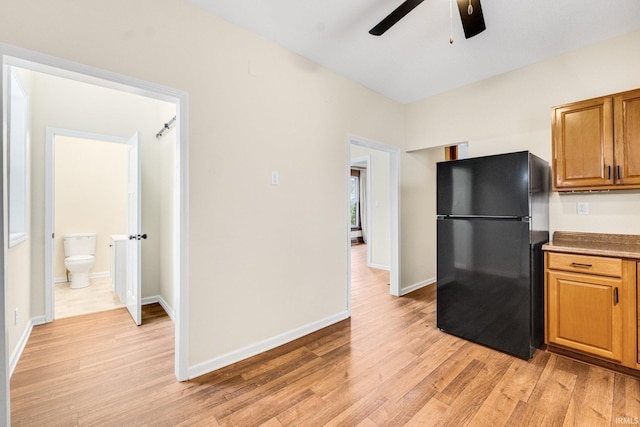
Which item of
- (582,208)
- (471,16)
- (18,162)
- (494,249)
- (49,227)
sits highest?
(471,16)

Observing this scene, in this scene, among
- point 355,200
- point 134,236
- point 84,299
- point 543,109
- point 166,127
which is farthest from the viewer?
point 355,200

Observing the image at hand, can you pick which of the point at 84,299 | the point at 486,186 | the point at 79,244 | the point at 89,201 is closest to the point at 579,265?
the point at 486,186

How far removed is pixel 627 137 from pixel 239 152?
10.0 feet

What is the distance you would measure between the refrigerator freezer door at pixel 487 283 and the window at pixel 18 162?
3844 millimetres

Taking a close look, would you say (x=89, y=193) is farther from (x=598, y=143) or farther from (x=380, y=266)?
(x=598, y=143)

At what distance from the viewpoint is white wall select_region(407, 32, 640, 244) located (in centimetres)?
236

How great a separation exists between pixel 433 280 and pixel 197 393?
12.1 feet

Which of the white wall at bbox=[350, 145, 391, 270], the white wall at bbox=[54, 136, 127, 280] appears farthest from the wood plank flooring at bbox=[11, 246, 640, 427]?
the white wall at bbox=[350, 145, 391, 270]

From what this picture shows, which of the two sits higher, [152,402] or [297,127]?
[297,127]

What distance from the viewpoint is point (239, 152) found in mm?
2225

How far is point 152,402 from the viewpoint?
1.73 meters

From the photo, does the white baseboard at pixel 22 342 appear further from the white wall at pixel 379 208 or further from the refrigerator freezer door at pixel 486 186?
the white wall at pixel 379 208

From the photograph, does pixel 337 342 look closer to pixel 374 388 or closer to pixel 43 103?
pixel 374 388

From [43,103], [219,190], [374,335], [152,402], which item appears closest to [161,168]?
[43,103]
